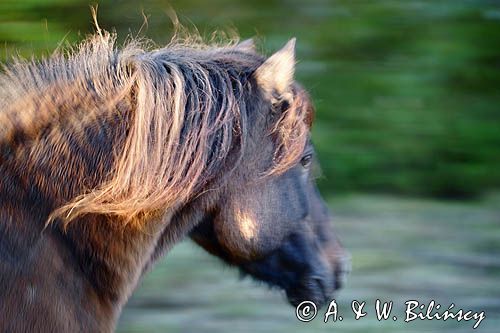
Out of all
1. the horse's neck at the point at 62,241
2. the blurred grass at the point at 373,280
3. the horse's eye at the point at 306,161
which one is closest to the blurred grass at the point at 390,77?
the blurred grass at the point at 373,280

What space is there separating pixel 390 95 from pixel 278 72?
338 cm

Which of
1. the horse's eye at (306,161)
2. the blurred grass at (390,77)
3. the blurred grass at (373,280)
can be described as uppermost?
the horse's eye at (306,161)

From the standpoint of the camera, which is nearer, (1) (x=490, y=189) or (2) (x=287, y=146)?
(2) (x=287, y=146)

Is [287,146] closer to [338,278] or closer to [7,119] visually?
[338,278]

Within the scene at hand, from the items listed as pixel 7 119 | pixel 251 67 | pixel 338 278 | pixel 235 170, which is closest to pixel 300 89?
pixel 251 67

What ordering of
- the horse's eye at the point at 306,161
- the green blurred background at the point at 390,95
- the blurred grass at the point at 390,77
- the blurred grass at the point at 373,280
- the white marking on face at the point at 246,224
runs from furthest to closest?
the blurred grass at the point at 390,77 < the green blurred background at the point at 390,95 < the blurred grass at the point at 373,280 < the horse's eye at the point at 306,161 < the white marking on face at the point at 246,224

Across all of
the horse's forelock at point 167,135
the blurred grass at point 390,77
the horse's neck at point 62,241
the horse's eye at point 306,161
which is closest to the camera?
the horse's neck at point 62,241

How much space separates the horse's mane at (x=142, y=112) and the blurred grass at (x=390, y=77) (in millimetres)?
3163

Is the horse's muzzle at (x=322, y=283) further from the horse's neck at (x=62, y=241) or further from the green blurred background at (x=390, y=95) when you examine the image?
the green blurred background at (x=390, y=95)

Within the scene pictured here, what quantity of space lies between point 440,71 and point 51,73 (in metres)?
3.85

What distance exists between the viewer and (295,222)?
2.72 meters

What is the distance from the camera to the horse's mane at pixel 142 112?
2398 millimetres

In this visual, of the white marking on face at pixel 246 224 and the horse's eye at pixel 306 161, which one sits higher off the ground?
the horse's eye at pixel 306 161

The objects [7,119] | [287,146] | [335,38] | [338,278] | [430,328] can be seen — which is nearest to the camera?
[7,119]
